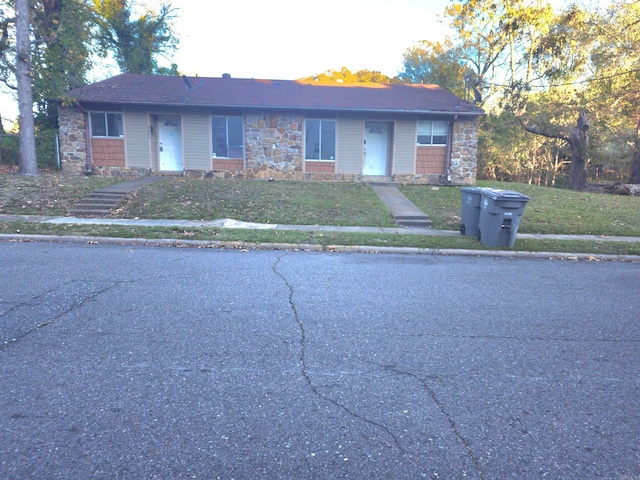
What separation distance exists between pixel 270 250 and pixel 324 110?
11.3m

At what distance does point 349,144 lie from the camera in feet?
64.7

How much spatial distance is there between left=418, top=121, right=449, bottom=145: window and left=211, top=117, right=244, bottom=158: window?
7908mm

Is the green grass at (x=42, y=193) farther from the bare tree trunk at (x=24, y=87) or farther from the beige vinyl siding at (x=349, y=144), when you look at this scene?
the beige vinyl siding at (x=349, y=144)

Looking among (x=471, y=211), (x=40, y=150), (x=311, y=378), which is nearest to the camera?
(x=311, y=378)

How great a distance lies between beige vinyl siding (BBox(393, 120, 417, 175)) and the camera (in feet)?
64.6

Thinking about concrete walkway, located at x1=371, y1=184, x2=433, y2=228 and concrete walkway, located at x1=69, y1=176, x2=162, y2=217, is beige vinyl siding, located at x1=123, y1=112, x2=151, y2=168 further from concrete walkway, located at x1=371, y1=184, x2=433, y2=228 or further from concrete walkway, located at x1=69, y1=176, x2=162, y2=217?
concrete walkway, located at x1=371, y1=184, x2=433, y2=228

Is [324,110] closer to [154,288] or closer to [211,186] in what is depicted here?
[211,186]

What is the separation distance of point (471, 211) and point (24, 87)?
16.7m

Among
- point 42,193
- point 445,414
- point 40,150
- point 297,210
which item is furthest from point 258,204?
point 40,150

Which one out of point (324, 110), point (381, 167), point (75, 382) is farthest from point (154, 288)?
point (381, 167)

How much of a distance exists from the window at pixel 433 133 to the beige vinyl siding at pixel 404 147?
0.35 metres

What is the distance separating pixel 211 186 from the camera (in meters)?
16.1

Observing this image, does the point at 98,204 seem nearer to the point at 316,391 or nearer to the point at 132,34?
the point at 316,391

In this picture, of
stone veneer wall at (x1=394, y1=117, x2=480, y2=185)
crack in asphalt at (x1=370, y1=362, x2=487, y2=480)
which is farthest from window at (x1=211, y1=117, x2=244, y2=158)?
crack in asphalt at (x1=370, y1=362, x2=487, y2=480)
